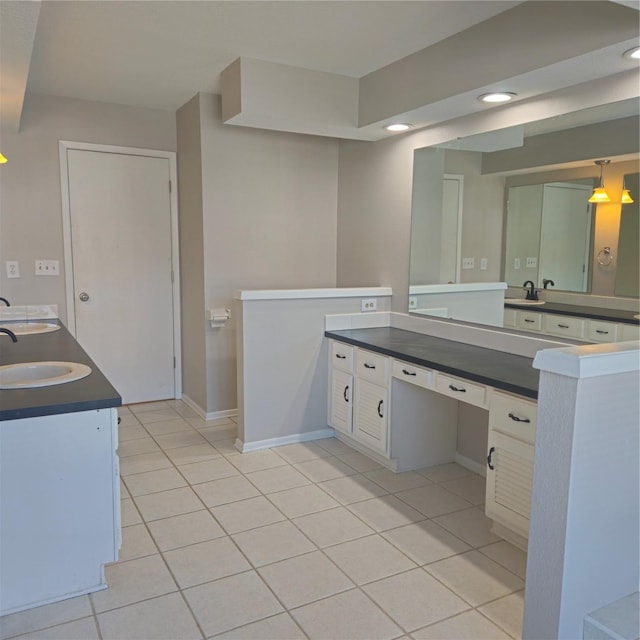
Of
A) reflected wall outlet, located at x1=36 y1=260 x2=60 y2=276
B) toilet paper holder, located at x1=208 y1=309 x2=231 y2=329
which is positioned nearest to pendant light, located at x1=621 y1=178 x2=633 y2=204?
toilet paper holder, located at x1=208 y1=309 x2=231 y2=329

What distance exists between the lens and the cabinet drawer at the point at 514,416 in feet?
7.51

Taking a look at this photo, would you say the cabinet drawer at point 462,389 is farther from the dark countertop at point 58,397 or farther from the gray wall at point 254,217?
the gray wall at point 254,217

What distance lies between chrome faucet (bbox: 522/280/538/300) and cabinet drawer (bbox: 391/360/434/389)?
660mm

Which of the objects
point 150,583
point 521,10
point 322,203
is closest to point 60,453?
point 150,583

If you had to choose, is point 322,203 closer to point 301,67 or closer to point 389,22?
point 301,67

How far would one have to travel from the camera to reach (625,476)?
177cm

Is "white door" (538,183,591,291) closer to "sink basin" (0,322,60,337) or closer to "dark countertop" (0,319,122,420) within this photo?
"dark countertop" (0,319,122,420)

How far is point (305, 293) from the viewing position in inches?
145

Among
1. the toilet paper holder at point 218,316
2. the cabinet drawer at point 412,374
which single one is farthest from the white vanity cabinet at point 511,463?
the toilet paper holder at point 218,316

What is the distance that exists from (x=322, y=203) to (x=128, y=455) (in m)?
2.43

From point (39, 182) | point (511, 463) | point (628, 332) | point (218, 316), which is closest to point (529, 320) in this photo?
point (628, 332)

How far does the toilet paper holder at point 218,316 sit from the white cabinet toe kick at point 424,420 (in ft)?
2.93

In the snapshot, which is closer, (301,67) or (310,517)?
(310,517)

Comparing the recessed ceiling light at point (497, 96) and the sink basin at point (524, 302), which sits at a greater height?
the recessed ceiling light at point (497, 96)
